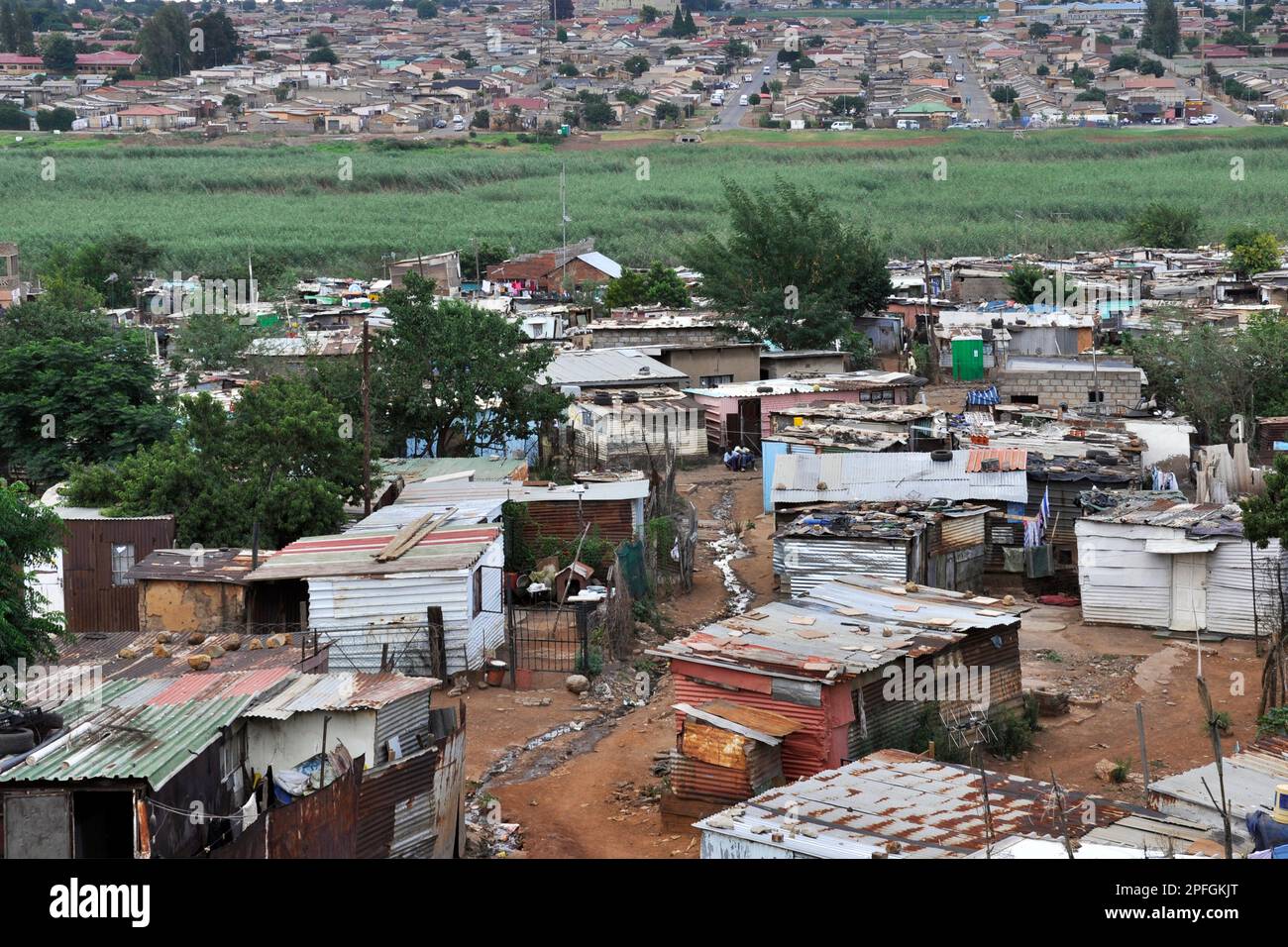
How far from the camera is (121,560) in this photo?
16734 millimetres

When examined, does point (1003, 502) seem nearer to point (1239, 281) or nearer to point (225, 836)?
point (225, 836)

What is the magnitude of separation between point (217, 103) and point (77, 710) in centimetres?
12633

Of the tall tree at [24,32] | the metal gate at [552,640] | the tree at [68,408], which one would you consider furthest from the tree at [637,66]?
the metal gate at [552,640]

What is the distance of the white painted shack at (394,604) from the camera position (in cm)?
1476

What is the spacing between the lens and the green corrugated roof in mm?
7703

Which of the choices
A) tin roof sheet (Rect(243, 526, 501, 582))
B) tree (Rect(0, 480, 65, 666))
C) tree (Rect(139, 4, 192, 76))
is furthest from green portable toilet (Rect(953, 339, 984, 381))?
tree (Rect(139, 4, 192, 76))

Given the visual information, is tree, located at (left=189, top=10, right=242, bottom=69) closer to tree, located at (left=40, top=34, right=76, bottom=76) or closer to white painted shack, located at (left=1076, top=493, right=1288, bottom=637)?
tree, located at (left=40, top=34, right=76, bottom=76)

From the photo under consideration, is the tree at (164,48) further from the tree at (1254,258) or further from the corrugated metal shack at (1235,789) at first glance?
the corrugated metal shack at (1235,789)

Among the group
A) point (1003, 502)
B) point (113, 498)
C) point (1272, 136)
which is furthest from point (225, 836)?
point (1272, 136)

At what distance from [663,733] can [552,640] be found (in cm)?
232

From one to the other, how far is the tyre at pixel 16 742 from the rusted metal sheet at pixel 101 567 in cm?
838

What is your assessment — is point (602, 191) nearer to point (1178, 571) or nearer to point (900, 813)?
point (1178, 571)

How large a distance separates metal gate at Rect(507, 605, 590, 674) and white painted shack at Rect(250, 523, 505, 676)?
0.65 metres

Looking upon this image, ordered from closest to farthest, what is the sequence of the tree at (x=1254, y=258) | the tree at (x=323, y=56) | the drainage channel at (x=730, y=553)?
the drainage channel at (x=730, y=553) < the tree at (x=1254, y=258) < the tree at (x=323, y=56)
